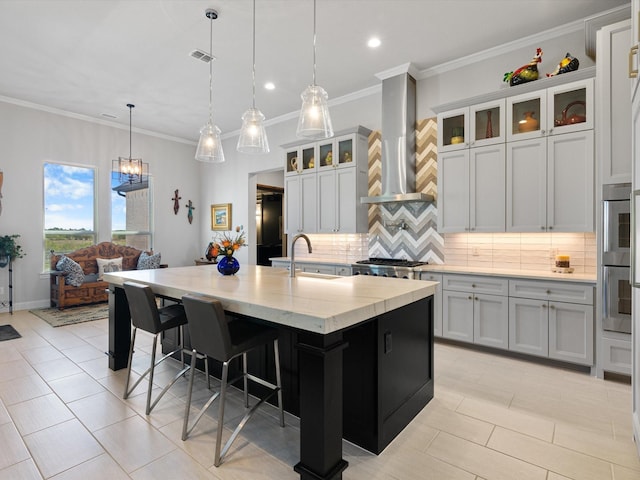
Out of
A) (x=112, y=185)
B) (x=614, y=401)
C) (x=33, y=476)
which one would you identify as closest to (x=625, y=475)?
(x=614, y=401)

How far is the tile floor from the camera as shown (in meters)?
1.80

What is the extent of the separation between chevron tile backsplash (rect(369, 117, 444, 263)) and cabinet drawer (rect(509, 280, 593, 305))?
1126mm

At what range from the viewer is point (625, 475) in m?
1.76

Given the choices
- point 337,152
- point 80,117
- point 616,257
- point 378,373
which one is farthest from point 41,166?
point 616,257

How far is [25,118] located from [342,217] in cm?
526

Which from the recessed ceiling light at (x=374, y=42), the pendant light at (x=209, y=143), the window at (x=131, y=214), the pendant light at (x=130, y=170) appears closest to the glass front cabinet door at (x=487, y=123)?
the recessed ceiling light at (x=374, y=42)

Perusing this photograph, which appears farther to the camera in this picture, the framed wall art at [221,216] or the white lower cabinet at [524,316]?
the framed wall art at [221,216]

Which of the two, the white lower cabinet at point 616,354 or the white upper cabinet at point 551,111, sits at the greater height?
the white upper cabinet at point 551,111

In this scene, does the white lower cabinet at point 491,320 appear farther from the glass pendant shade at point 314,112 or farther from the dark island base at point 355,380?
the glass pendant shade at point 314,112

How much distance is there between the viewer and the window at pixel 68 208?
5.73 metres

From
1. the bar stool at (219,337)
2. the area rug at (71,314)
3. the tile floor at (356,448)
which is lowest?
the tile floor at (356,448)

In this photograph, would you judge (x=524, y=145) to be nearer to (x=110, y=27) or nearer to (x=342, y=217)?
(x=342, y=217)

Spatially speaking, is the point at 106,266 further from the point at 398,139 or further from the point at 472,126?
the point at 472,126

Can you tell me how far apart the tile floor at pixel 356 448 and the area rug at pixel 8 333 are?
1238 mm
